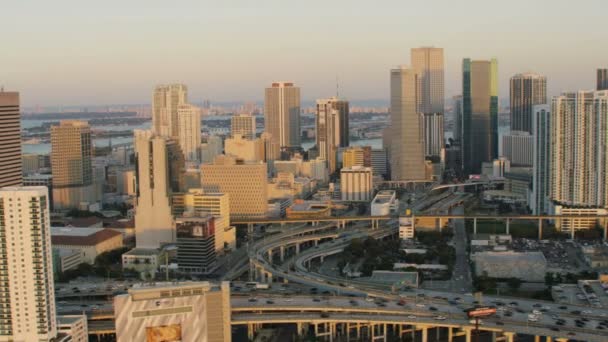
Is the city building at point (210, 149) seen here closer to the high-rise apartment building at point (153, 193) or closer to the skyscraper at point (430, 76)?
the skyscraper at point (430, 76)

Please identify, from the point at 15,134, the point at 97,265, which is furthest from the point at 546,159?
the point at 15,134

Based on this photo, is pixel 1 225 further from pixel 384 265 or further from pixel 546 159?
pixel 546 159

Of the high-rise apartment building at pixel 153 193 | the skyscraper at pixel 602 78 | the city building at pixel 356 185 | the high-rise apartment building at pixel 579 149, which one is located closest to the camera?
the high-rise apartment building at pixel 153 193

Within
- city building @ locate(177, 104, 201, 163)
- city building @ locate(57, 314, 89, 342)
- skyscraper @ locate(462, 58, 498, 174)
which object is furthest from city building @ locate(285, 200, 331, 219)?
city building @ locate(177, 104, 201, 163)

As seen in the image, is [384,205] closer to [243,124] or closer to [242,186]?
[242,186]

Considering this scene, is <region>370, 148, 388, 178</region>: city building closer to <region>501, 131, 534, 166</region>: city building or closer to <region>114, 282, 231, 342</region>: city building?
<region>501, 131, 534, 166</region>: city building

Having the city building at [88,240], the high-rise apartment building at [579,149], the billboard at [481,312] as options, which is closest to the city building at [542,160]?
the high-rise apartment building at [579,149]
